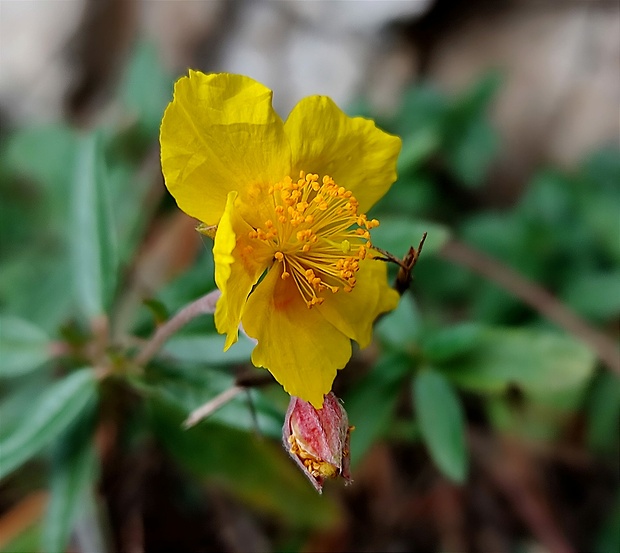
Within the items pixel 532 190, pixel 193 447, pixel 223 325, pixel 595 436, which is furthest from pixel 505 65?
pixel 223 325

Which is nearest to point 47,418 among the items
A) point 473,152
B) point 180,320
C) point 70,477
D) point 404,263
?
point 70,477

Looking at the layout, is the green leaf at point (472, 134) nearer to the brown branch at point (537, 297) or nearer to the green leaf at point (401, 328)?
the brown branch at point (537, 297)

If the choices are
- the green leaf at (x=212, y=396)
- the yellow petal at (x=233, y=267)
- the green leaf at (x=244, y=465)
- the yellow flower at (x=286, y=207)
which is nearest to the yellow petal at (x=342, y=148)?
the yellow flower at (x=286, y=207)

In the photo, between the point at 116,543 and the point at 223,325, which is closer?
the point at 223,325

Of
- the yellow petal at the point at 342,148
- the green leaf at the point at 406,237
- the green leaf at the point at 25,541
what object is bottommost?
the green leaf at the point at 25,541

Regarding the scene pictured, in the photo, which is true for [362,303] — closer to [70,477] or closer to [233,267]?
[233,267]

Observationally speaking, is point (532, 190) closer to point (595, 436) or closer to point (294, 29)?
point (595, 436)
